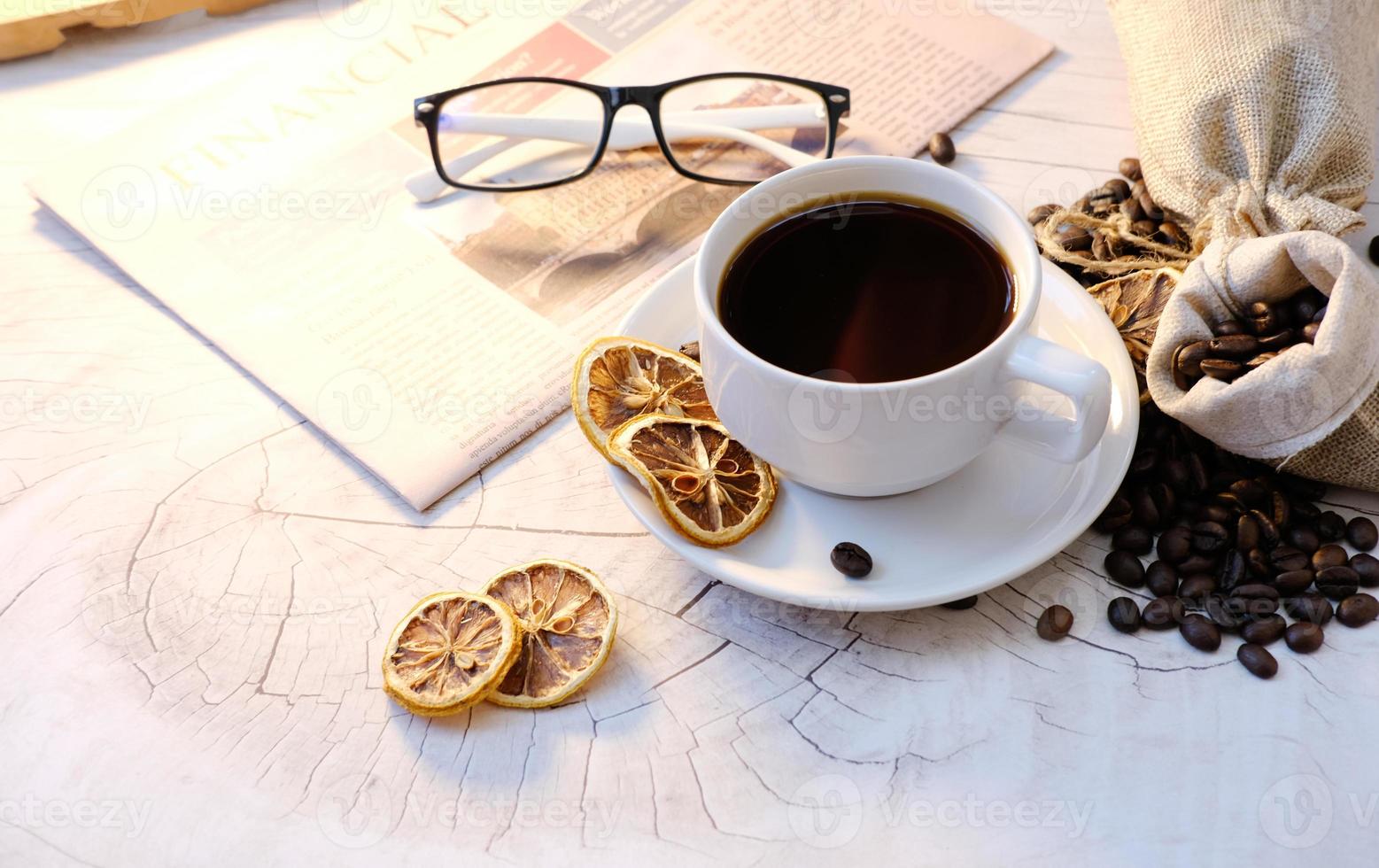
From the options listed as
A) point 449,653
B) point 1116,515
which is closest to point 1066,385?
point 1116,515

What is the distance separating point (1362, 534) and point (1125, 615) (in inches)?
10.5

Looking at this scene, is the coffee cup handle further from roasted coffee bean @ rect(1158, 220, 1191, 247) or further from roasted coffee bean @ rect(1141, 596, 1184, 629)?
roasted coffee bean @ rect(1158, 220, 1191, 247)

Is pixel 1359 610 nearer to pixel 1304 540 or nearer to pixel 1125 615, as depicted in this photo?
pixel 1304 540

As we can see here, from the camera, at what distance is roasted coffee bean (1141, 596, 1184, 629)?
108 cm

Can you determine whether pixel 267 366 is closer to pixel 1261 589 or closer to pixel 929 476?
pixel 929 476

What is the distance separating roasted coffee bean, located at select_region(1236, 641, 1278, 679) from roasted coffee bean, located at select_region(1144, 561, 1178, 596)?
0.28 feet

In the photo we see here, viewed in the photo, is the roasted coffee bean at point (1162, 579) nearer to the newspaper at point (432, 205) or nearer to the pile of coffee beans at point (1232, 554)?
the pile of coffee beans at point (1232, 554)

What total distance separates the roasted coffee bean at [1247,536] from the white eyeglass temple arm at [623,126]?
2.70ft

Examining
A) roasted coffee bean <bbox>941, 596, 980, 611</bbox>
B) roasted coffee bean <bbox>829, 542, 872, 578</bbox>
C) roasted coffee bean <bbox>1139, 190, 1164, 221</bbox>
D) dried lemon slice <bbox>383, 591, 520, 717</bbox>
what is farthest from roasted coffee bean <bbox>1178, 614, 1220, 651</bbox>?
dried lemon slice <bbox>383, 591, 520, 717</bbox>

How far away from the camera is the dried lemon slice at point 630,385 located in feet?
3.63

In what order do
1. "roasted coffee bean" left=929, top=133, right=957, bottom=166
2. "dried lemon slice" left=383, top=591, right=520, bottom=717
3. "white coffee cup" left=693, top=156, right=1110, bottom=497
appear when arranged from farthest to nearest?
"roasted coffee bean" left=929, top=133, right=957, bottom=166 < "dried lemon slice" left=383, top=591, right=520, bottom=717 < "white coffee cup" left=693, top=156, right=1110, bottom=497

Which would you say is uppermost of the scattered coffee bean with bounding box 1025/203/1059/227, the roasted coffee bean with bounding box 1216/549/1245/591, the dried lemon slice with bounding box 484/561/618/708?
the scattered coffee bean with bounding box 1025/203/1059/227

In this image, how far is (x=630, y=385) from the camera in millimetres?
1148

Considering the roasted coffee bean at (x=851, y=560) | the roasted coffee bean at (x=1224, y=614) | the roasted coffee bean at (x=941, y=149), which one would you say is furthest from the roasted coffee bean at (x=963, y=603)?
the roasted coffee bean at (x=941, y=149)
